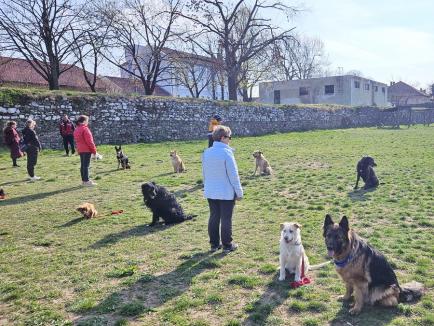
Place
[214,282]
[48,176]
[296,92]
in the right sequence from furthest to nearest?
1. [296,92]
2. [48,176]
3. [214,282]

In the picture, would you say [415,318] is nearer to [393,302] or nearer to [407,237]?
[393,302]

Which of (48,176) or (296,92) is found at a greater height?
(296,92)

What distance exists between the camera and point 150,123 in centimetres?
2286

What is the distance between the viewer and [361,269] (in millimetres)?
3811

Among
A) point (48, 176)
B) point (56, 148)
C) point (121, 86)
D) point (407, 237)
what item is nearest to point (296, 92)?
point (121, 86)

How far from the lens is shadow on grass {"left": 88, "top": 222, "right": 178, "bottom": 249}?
20.5ft

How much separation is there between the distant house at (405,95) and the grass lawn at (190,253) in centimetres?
7090

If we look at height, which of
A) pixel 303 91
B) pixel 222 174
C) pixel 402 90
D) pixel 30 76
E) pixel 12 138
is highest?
pixel 402 90

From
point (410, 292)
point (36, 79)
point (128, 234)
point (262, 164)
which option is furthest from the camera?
point (36, 79)

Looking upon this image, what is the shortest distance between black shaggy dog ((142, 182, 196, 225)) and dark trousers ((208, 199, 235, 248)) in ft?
5.11

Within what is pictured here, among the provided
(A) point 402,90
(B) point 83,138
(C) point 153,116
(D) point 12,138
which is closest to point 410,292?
(B) point 83,138

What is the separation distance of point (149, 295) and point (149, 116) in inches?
755

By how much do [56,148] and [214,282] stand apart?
1618 centimetres

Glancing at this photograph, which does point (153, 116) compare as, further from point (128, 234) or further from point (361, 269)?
point (361, 269)
